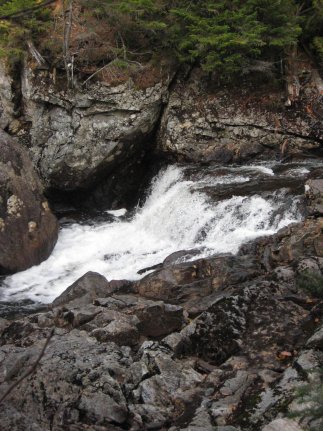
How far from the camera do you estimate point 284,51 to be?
14.6 meters

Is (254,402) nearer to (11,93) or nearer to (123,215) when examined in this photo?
(123,215)

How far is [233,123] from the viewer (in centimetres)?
1473

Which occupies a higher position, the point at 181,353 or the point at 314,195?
the point at 314,195

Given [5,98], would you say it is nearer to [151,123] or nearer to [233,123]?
[151,123]

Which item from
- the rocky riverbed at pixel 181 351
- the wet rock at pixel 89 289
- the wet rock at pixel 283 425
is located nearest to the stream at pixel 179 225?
the wet rock at pixel 89 289

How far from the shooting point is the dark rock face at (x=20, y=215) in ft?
38.0

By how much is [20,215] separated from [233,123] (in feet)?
23.4

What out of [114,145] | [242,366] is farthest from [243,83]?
[242,366]

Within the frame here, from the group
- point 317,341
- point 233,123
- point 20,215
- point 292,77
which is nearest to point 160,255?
point 20,215

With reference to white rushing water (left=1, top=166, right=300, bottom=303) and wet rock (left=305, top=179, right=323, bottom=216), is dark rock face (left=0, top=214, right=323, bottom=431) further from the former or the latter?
white rushing water (left=1, top=166, right=300, bottom=303)

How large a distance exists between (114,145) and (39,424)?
10.4 m

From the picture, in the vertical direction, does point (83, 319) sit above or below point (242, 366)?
above

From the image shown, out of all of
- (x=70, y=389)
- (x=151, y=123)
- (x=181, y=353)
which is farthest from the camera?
(x=151, y=123)

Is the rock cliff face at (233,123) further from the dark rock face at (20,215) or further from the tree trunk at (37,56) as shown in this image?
the dark rock face at (20,215)
